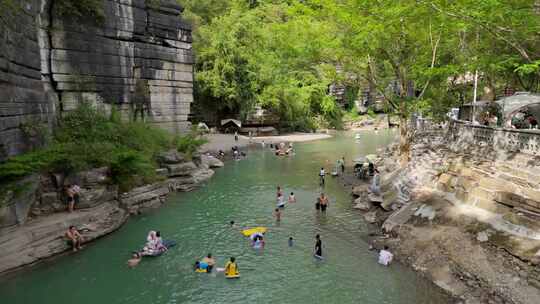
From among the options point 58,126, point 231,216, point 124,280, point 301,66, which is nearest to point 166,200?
point 231,216

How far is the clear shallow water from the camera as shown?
10.6 metres

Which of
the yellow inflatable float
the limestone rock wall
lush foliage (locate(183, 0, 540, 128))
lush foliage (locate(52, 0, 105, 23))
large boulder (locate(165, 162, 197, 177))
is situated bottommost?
the yellow inflatable float

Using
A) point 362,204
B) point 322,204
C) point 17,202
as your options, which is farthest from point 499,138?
point 17,202

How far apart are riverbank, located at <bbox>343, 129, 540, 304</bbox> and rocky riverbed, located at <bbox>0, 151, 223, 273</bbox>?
37.9ft

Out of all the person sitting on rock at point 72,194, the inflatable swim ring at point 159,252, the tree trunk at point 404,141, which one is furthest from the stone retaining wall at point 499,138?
the person sitting on rock at point 72,194

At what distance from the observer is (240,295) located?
1075cm

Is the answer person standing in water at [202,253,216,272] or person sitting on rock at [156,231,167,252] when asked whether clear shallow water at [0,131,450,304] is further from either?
person sitting on rock at [156,231,167,252]

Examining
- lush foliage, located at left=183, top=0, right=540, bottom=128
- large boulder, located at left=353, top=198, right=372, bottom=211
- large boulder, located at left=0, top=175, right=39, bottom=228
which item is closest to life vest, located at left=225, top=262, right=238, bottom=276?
large boulder, located at left=0, top=175, right=39, bottom=228

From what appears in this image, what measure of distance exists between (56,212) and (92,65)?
28.8 ft

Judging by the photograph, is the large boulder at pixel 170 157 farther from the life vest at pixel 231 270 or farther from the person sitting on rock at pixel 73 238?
the life vest at pixel 231 270

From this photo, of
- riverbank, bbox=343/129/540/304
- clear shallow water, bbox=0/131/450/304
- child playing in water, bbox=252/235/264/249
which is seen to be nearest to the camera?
riverbank, bbox=343/129/540/304

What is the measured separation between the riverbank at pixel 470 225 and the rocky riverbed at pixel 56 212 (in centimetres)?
1155

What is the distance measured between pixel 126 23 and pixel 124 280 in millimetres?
15821

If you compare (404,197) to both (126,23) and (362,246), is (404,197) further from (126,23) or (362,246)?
(126,23)
